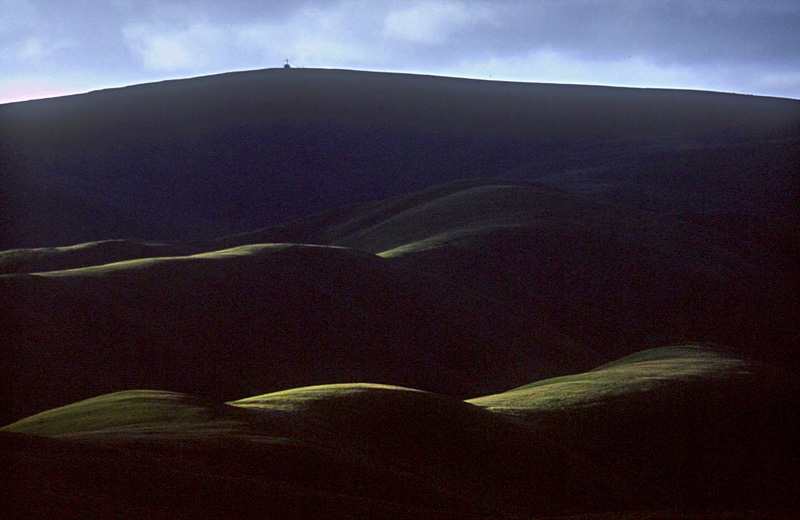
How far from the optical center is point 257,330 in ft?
76.7

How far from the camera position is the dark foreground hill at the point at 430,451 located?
648cm

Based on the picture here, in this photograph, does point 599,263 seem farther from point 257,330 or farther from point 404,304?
point 257,330

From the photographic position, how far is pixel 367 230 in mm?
42250

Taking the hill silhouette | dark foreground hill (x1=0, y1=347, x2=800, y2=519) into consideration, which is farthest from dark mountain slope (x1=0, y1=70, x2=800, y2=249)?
dark foreground hill (x1=0, y1=347, x2=800, y2=519)

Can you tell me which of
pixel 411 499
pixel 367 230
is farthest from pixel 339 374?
pixel 367 230

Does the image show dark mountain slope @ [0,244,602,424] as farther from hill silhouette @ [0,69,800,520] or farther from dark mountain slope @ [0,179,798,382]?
dark mountain slope @ [0,179,798,382]

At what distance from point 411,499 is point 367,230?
34.4 m

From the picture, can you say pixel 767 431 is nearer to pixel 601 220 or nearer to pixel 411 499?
pixel 411 499

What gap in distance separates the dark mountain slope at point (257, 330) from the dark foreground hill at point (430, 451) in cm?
778

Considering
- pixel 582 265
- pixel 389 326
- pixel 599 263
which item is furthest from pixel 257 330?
pixel 599 263

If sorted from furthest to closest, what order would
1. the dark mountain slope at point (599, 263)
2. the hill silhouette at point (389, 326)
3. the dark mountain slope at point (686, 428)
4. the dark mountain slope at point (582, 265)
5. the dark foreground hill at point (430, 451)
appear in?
the dark mountain slope at point (599, 263) < the dark mountain slope at point (582, 265) < the dark mountain slope at point (686, 428) < the hill silhouette at point (389, 326) < the dark foreground hill at point (430, 451)

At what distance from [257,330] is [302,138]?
55.0 m

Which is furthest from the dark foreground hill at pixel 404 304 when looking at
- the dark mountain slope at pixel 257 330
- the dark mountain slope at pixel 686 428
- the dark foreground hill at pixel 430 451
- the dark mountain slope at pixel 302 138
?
the dark mountain slope at pixel 302 138

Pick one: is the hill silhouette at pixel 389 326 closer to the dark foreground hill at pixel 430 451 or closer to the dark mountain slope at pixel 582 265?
the dark foreground hill at pixel 430 451
